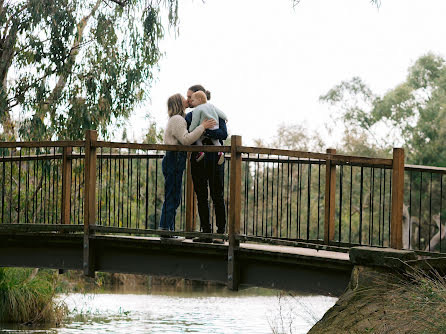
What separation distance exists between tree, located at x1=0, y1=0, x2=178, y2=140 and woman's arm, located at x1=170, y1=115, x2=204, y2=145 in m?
8.41

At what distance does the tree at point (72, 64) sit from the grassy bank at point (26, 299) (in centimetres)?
306

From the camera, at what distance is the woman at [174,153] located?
9961mm

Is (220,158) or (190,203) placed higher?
(220,158)

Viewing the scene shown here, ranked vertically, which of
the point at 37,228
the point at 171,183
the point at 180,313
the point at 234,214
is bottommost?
the point at 180,313

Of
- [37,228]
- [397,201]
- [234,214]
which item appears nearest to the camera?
[397,201]

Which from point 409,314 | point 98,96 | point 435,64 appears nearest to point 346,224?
point 435,64

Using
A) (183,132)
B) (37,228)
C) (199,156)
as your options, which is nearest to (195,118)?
(183,132)

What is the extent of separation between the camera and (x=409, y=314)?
7441 millimetres

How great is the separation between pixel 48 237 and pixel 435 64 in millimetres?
36058

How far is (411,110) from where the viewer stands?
4403 centimetres

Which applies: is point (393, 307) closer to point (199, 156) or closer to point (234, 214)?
point (234, 214)

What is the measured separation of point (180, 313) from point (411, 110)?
23.6 metres

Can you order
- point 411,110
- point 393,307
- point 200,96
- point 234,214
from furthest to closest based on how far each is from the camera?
point 411,110
point 200,96
point 234,214
point 393,307

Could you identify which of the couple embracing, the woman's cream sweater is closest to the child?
the couple embracing
